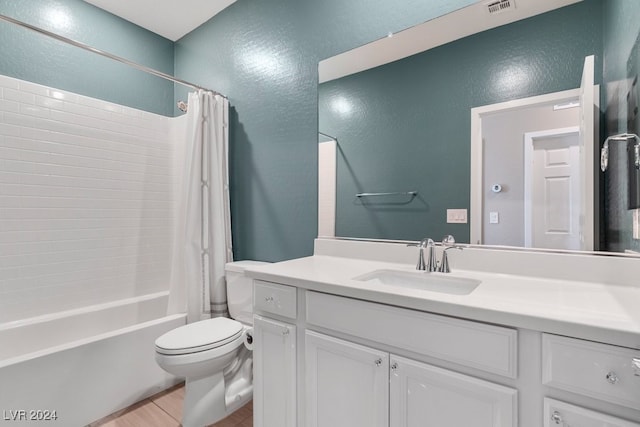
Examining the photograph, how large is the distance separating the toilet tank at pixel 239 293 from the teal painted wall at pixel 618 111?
170cm

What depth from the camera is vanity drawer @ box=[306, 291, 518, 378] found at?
777 millimetres

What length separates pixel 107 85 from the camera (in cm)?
237

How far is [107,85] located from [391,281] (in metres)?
2.56

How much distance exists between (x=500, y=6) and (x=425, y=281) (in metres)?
1.15

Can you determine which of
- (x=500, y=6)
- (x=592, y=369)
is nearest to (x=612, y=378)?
(x=592, y=369)

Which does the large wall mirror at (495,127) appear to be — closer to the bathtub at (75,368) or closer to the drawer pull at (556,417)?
the drawer pull at (556,417)

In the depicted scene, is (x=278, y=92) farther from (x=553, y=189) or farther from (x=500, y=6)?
(x=553, y=189)

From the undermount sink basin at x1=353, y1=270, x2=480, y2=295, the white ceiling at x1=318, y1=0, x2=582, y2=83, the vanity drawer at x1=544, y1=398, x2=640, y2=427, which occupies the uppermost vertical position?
the white ceiling at x1=318, y1=0, x2=582, y2=83

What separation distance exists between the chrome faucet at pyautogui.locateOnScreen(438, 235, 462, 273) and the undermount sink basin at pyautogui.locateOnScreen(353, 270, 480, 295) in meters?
0.04

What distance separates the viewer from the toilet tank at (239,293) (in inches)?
74.2

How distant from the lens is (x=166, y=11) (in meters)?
2.37

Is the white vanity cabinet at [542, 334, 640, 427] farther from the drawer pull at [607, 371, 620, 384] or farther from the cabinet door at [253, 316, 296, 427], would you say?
the cabinet door at [253, 316, 296, 427]

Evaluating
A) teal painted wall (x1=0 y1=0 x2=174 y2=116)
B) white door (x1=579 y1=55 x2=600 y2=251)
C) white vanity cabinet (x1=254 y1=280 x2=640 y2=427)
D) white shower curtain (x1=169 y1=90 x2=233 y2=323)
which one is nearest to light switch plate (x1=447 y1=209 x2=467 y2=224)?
white door (x1=579 y1=55 x2=600 y2=251)

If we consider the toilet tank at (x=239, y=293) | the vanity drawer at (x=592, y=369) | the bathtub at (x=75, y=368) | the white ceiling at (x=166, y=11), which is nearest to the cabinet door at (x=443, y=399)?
the vanity drawer at (x=592, y=369)
